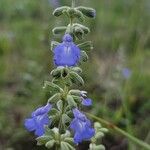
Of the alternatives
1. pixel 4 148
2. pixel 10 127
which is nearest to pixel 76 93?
pixel 4 148

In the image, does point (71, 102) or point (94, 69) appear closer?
point (71, 102)

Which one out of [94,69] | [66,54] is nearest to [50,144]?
[66,54]

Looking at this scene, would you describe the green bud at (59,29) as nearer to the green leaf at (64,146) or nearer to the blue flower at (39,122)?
the blue flower at (39,122)

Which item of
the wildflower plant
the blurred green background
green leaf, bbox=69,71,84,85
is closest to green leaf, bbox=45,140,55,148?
the wildflower plant

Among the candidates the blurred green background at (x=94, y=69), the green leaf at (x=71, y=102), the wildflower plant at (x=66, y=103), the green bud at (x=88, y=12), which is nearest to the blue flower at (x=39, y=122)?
the wildflower plant at (x=66, y=103)

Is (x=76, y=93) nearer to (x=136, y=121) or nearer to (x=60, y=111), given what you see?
(x=60, y=111)

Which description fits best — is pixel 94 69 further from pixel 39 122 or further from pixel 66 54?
pixel 66 54
